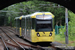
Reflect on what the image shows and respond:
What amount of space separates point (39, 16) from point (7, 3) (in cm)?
883

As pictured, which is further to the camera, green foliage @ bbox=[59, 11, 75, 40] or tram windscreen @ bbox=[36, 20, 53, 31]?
green foliage @ bbox=[59, 11, 75, 40]

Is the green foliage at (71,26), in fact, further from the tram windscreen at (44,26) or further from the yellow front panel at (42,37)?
the yellow front panel at (42,37)

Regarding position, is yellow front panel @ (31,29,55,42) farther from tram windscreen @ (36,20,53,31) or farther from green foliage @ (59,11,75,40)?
green foliage @ (59,11,75,40)

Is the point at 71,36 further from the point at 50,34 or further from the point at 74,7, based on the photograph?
the point at 74,7

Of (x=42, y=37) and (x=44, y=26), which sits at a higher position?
(x=44, y=26)

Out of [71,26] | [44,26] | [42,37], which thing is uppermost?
[44,26]

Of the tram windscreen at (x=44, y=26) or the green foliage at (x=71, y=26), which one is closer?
the tram windscreen at (x=44, y=26)

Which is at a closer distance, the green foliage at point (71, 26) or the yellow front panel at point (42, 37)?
the yellow front panel at point (42, 37)

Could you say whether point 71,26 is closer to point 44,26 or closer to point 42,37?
point 44,26

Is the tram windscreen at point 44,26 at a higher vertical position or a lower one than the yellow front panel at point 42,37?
higher

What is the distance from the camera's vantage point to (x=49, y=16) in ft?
61.3

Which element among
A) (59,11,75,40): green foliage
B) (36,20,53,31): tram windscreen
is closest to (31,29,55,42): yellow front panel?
(36,20,53,31): tram windscreen

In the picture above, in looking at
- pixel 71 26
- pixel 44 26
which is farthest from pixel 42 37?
pixel 71 26

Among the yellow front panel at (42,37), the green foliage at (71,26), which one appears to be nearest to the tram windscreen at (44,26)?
the yellow front panel at (42,37)
